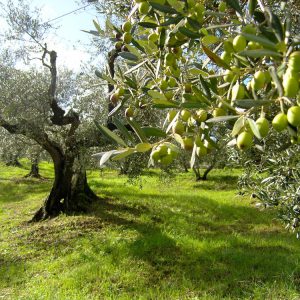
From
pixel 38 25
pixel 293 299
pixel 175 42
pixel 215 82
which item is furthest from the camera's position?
pixel 38 25

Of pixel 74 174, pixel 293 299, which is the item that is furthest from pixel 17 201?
pixel 293 299

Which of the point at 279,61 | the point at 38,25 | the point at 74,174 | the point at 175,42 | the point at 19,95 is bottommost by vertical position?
the point at 74,174

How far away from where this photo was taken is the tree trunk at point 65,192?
1214 cm

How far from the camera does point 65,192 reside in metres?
12.7

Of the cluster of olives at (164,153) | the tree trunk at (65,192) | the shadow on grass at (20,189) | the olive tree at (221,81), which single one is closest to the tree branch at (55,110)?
the tree trunk at (65,192)

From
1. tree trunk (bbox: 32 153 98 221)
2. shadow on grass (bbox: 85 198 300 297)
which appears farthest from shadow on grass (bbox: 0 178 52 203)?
shadow on grass (bbox: 85 198 300 297)

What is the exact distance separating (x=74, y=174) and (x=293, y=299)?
9518 millimetres

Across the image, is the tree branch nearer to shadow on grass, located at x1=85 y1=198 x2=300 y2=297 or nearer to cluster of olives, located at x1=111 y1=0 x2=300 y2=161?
shadow on grass, located at x1=85 y1=198 x2=300 y2=297

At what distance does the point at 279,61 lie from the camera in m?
0.97

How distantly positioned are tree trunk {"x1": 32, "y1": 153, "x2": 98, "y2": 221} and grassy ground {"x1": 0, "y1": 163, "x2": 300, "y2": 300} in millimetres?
629

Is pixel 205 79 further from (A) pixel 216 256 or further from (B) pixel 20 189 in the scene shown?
(B) pixel 20 189

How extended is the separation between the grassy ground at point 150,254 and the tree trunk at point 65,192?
63 cm

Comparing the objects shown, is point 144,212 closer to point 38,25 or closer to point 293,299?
point 38,25

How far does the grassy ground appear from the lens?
6.21m
